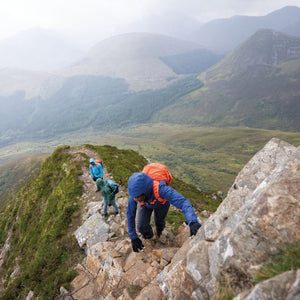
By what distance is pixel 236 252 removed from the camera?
196 inches

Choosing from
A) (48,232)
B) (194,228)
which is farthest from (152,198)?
(48,232)

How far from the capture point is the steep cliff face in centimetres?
459

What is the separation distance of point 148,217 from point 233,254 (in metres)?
5.01

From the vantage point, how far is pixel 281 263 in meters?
4.17

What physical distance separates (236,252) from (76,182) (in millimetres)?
20105

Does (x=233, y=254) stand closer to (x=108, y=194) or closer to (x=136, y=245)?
(x=136, y=245)

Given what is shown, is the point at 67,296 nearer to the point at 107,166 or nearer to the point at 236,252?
the point at 236,252

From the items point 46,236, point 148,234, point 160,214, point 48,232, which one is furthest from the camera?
point 48,232

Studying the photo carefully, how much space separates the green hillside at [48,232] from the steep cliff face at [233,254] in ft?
8.92

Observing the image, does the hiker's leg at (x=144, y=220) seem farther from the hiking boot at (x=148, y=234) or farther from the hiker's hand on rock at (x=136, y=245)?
the hiker's hand on rock at (x=136, y=245)

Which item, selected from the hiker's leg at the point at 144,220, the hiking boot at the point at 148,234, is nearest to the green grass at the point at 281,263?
the hiker's leg at the point at 144,220

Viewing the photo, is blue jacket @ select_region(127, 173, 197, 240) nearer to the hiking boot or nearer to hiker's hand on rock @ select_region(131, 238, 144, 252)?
hiker's hand on rock @ select_region(131, 238, 144, 252)

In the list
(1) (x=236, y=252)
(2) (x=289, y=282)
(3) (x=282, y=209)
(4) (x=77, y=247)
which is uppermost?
(3) (x=282, y=209)

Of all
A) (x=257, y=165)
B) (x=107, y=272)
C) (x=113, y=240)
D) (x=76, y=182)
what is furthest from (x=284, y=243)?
(x=76, y=182)
